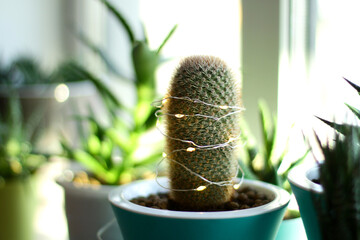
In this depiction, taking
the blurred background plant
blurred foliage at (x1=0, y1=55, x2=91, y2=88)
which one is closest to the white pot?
the blurred background plant

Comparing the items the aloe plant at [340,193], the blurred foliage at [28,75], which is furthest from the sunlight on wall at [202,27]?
the aloe plant at [340,193]

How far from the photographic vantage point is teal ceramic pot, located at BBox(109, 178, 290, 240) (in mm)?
423

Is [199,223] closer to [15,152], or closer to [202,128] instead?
[202,128]

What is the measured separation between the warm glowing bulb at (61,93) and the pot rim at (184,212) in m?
0.75

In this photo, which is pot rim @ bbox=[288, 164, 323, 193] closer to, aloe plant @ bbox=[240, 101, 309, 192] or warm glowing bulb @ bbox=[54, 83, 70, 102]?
aloe plant @ bbox=[240, 101, 309, 192]

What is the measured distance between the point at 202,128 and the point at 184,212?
0.10m

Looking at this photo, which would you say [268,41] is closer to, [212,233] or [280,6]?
[280,6]

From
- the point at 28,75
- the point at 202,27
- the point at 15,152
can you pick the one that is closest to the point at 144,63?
the point at 202,27

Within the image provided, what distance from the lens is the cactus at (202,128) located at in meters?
0.48

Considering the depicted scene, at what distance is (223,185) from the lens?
0.50 m

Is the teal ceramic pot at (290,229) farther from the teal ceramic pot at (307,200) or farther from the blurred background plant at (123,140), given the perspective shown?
the blurred background plant at (123,140)

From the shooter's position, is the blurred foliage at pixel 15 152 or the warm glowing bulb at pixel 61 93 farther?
the warm glowing bulb at pixel 61 93

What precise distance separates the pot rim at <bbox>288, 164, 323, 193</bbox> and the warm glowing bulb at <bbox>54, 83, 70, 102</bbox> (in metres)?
0.91

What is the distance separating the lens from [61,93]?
1.27 meters
